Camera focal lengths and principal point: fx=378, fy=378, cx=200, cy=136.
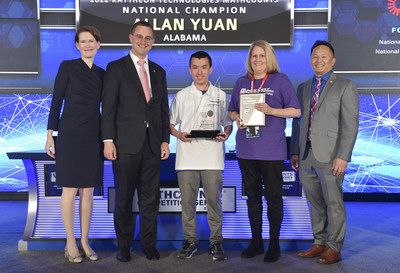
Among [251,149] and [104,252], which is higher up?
[251,149]

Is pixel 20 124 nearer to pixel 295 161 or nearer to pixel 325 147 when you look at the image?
pixel 295 161

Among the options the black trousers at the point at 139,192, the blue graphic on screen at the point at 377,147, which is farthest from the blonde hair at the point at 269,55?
the blue graphic on screen at the point at 377,147

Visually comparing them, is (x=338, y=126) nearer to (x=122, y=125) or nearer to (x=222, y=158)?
(x=222, y=158)

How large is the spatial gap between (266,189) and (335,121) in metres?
0.68

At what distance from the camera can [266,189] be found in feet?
8.70

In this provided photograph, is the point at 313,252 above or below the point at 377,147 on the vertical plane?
below

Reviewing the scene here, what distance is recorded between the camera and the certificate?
99.8 inches

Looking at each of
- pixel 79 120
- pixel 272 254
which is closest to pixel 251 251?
pixel 272 254

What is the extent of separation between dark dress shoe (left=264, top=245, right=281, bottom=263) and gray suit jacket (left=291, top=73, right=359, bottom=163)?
0.71m

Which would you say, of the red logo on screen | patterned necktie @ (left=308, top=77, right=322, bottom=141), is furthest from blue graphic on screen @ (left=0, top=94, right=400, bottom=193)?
patterned necktie @ (left=308, top=77, right=322, bottom=141)

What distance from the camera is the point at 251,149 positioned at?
2.59 meters

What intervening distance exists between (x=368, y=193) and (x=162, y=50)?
335 centimetres

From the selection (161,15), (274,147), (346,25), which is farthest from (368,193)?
(161,15)

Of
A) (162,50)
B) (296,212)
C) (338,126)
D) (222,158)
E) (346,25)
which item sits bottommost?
(296,212)
